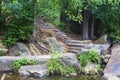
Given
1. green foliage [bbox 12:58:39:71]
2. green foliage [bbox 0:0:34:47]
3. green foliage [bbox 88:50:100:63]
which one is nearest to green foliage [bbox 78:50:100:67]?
green foliage [bbox 88:50:100:63]

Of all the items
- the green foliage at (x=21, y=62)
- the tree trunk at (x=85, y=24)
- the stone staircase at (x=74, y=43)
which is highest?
the tree trunk at (x=85, y=24)

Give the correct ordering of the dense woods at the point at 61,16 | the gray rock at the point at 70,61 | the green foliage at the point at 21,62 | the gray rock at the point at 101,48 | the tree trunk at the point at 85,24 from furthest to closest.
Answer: the tree trunk at the point at 85,24, the gray rock at the point at 101,48, the dense woods at the point at 61,16, the gray rock at the point at 70,61, the green foliage at the point at 21,62

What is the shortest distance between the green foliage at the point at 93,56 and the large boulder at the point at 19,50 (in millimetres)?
3335

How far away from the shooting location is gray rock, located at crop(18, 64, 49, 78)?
13977 millimetres

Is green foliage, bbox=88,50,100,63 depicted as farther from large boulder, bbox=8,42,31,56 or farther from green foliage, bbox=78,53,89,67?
large boulder, bbox=8,42,31,56

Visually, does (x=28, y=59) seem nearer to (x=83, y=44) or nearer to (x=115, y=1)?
(x=83, y=44)

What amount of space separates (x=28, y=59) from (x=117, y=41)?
24.2 feet

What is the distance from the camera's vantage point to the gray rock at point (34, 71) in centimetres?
1398

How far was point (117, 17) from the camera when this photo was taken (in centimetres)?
2053

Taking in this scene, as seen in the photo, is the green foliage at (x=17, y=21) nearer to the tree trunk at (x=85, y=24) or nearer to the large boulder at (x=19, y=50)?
the large boulder at (x=19, y=50)

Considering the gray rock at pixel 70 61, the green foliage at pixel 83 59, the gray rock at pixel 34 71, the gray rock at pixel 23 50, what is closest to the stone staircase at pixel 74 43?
the green foliage at pixel 83 59

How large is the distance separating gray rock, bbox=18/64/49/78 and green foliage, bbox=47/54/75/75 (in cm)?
28

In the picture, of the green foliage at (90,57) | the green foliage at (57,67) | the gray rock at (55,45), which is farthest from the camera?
the gray rock at (55,45)

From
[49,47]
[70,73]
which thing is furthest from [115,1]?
[70,73]
